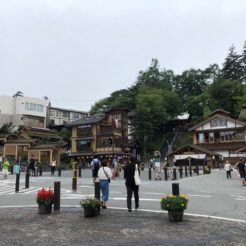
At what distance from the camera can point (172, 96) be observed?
235 feet

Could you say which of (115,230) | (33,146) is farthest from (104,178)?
(33,146)

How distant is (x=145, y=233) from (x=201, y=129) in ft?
176

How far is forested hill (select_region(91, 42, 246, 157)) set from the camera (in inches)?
2596

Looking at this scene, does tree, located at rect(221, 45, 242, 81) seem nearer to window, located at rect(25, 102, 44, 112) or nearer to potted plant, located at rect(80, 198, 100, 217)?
window, located at rect(25, 102, 44, 112)

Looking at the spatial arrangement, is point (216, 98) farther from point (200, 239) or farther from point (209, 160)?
point (200, 239)

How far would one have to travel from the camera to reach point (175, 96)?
72.4 meters

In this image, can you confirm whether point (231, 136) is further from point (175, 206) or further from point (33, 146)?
point (175, 206)

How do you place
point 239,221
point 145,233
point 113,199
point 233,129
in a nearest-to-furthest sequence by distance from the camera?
point 145,233 < point 239,221 < point 113,199 < point 233,129

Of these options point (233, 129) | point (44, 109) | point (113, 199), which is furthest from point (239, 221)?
point (44, 109)

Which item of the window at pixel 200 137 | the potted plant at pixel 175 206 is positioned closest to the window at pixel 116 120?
the window at pixel 200 137

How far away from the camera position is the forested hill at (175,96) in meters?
65.9

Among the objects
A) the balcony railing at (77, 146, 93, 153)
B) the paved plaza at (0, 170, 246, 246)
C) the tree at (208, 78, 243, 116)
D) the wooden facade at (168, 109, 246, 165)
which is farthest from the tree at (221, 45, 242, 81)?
the paved plaza at (0, 170, 246, 246)

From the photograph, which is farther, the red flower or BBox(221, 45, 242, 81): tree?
BBox(221, 45, 242, 81): tree

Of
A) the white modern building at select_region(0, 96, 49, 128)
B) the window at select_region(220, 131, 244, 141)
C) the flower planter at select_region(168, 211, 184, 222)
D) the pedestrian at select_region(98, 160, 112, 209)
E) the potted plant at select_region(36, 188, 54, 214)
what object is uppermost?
the white modern building at select_region(0, 96, 49, 128)
